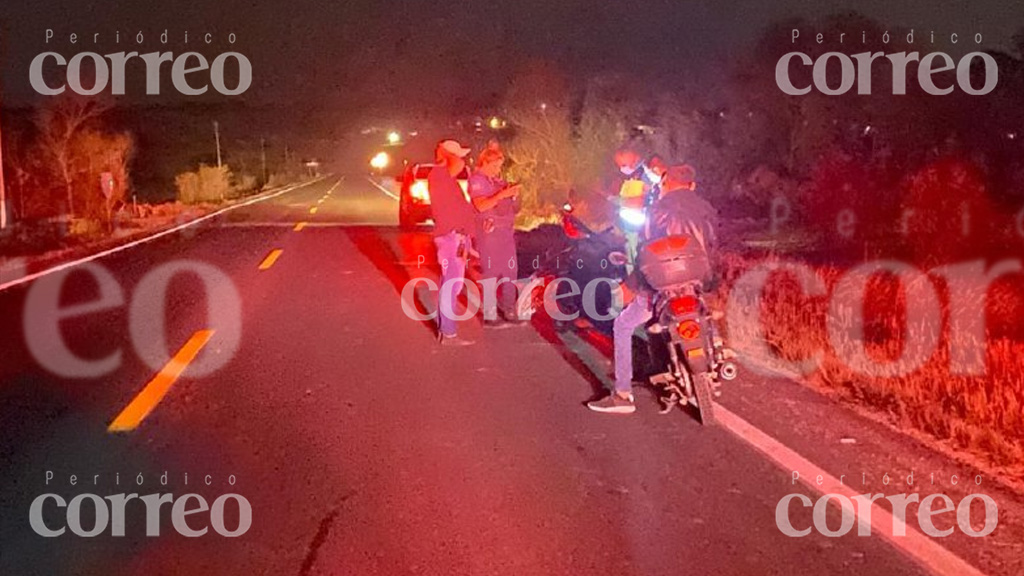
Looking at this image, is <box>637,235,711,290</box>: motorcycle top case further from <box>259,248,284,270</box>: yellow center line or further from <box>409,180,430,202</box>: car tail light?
<box>409,180,430,202</box>: car tail light

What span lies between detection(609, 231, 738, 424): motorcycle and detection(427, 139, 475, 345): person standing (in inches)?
130

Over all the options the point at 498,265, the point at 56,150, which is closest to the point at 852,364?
the point at 498,265

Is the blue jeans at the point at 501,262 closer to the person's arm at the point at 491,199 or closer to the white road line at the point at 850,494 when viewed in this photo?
the person's arm at the point at 491,199

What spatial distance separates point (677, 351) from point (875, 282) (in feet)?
24.1

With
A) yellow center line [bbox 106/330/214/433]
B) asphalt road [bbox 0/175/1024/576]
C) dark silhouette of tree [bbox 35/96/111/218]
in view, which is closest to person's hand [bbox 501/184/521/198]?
asphalt road [bbox 0/175/1024/576]

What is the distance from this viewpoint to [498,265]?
1116 centimetres

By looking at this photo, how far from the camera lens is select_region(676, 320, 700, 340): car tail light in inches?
286

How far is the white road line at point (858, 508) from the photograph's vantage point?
4949 millimetres

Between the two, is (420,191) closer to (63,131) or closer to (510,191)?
(510,191)

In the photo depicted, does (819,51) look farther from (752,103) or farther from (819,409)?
(819,409)

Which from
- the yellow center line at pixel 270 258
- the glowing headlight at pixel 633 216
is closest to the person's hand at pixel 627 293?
the glowing headlight at pixel 633 216

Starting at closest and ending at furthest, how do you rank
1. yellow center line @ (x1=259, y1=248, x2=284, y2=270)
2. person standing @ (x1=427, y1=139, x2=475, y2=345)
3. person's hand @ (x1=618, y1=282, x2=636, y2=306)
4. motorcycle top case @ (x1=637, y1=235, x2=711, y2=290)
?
motorcycle top case @ (x1=637, y1=235, x2=711, y2=290) < person's hand @ (x1=618, y1=282, x2=636, y2=306) < person standing @ (x1=427, y1=139, x2=475, y2=345) < yellow center line @ (x1=259, y1=248, x2=284, y2=270)

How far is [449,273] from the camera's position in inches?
421

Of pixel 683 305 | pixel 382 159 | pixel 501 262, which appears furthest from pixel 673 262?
pixel 382 159
